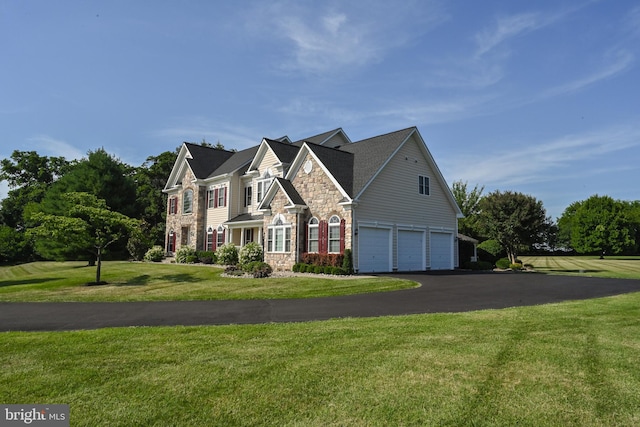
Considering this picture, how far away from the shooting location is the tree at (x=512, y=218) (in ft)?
111

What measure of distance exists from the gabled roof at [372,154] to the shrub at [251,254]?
7.93m

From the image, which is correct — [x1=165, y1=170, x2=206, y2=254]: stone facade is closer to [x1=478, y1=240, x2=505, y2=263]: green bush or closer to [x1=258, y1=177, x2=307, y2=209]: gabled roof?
[x1=258, y1=177, x2=307, y2=209]: gabled roof

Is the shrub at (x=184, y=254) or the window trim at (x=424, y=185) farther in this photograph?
the shrub at (x=184, y=254)

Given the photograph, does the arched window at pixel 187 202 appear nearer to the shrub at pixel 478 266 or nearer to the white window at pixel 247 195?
the white window at pixel 247 195

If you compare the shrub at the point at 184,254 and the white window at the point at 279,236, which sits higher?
the white window at the point at 279,236

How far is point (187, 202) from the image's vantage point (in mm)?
37156

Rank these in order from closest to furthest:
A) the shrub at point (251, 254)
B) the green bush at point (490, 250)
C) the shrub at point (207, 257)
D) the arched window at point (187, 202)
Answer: the shrub at point (251, 254)
the shrub at point (207, 257)
the green bush at point (490, 250)
the arched window at point (187, 202)

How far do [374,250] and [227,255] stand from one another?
36.3 feet

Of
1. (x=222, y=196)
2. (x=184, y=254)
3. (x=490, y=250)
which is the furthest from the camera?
(x=490, y=250)

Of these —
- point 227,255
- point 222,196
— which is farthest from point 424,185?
point 222,196

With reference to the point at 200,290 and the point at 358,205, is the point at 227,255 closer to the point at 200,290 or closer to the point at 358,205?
the point at 358,205

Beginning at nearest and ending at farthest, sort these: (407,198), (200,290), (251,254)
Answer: (200,290)
(407,198)
(251,254)

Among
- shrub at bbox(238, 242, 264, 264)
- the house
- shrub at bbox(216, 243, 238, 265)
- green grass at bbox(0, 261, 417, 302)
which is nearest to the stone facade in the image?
the house

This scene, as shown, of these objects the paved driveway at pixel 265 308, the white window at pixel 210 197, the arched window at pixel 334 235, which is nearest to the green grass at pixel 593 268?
the paved driveway at pixel 265 308
